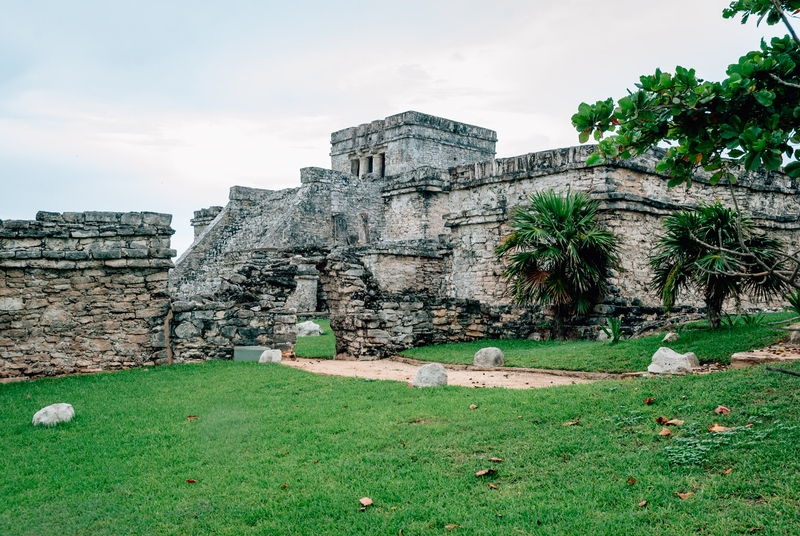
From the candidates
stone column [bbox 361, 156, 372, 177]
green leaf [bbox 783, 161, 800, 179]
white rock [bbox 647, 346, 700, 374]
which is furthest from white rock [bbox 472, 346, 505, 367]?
stone column [bbox 361, 156, 372, 177]

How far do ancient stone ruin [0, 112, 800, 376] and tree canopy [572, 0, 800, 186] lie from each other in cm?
757

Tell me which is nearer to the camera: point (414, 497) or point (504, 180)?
point (414, 497)

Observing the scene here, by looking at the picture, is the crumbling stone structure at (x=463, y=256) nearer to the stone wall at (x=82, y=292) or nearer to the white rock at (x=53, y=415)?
the stone wall at (x=82, y=292)

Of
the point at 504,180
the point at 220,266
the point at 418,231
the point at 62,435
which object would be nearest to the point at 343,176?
the point at 220,266

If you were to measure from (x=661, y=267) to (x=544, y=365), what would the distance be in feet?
8.41

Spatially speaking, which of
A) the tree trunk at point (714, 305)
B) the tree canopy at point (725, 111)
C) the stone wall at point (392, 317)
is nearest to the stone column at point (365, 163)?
the stone wall at point (392, 317)

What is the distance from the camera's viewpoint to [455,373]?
10000 millimetres

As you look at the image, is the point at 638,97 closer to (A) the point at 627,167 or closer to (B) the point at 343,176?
(A) the point at 627,167

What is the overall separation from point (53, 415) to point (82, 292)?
142 inches

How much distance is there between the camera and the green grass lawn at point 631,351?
27.5 ft

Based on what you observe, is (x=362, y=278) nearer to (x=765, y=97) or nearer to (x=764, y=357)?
(x=764, y=357)

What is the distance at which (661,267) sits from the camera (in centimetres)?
1037

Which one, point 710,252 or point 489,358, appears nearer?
point 710,252

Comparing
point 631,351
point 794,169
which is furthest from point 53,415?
point 631,351
